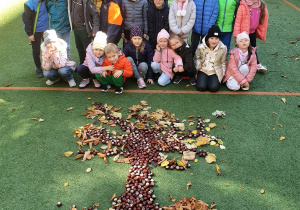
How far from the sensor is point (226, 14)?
595cm

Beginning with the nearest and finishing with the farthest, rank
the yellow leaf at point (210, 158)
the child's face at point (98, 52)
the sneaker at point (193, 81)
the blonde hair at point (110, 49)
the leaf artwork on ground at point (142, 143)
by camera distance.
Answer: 1. the leaf artwork on ground at point (142, 143)
2. the yellow leaf at point (210, 158)
3. the blonde hair at point (110, 49)
4. the child's face at point (98, 52)
5. the sneaker at point (193, 81)

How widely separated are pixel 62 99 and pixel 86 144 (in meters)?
1.59

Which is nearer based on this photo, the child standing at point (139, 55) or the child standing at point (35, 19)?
the child standing at point (35, 19)

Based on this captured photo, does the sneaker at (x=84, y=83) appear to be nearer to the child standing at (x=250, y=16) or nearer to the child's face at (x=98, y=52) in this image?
Result: the child's face at (x=98, y=52)

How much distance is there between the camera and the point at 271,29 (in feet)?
28.3

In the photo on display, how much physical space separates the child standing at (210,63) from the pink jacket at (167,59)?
1.50 ft

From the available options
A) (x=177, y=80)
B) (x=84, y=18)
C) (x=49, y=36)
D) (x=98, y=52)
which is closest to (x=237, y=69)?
(x=177, y=80)

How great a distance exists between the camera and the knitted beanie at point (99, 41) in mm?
5455

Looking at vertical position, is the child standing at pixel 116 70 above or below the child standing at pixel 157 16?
below

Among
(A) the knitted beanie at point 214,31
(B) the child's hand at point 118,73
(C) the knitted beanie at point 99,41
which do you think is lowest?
(B) the child's hand at point 118,73

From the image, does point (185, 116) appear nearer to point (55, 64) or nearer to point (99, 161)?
point (99, 161)

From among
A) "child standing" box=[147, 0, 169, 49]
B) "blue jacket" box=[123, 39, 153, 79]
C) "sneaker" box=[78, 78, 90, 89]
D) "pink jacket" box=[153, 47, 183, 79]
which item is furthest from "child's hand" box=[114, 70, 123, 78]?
"child standing" box=[147, 0, 169, 49]

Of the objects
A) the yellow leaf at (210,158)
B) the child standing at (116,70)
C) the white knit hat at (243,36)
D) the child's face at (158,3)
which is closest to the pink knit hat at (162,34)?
the child's face at (158,3)

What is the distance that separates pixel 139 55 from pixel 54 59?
5.96ft
